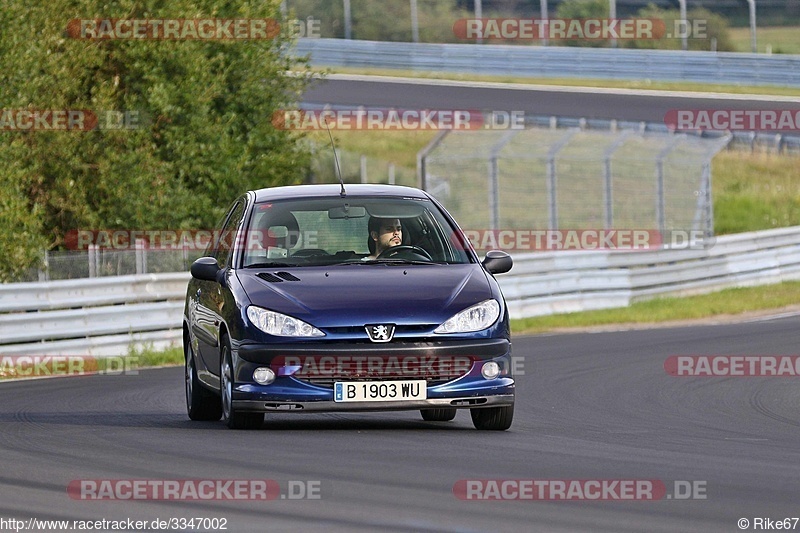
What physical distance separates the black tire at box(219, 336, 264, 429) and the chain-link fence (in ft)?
48.6

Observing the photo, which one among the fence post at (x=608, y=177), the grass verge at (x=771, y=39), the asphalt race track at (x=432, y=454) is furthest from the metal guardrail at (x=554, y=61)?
the asphalt race track at (x=432, y=454)

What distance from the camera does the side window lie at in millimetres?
11109

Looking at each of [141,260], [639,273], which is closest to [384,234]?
[141,260]

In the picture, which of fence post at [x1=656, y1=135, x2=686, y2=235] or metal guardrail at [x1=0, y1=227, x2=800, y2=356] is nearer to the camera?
metal guardrail at [x1=0, y1=227, x2=800, y2=356]

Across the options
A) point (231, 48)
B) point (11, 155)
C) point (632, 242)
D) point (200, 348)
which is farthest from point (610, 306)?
point (200, 348)

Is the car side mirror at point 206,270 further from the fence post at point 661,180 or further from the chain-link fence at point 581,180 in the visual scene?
the fence post at point 661,180

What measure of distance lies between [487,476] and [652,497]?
3.15 feet

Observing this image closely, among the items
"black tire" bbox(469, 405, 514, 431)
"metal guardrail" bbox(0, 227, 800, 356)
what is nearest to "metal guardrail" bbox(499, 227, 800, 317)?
"metal guardrail" bbox(0, 227, 800, 356)

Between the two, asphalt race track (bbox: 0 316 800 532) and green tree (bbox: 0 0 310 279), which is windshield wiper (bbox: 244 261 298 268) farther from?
green tree (bbox: 0 0 310 279)

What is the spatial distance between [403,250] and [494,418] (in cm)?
129

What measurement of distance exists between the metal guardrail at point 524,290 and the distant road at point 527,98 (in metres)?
10.4

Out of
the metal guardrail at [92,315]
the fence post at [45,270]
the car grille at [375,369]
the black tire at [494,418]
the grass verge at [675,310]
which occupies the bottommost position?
the grass verge at [675,310]

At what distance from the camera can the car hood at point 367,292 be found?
9.73m

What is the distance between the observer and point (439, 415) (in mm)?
11375
